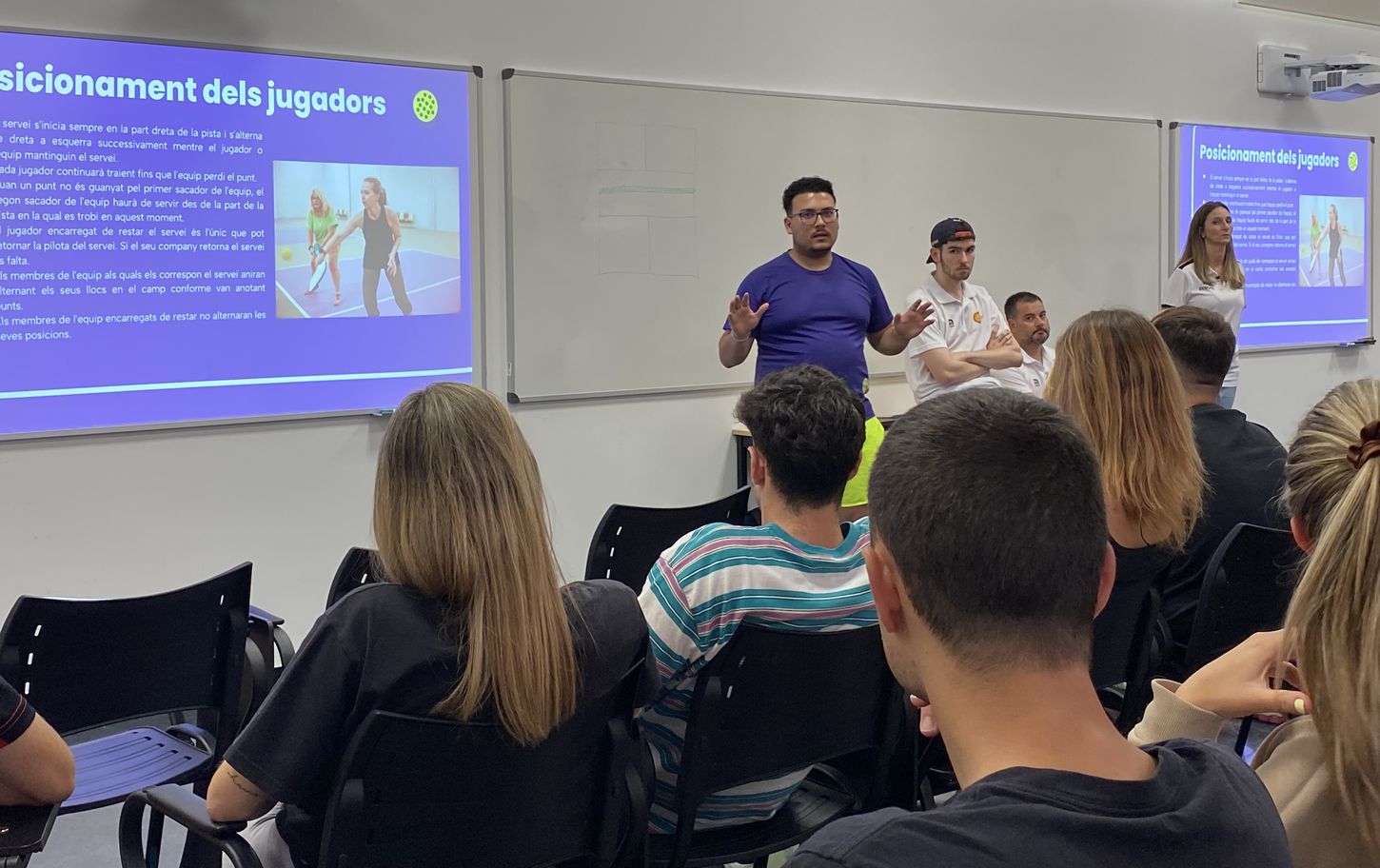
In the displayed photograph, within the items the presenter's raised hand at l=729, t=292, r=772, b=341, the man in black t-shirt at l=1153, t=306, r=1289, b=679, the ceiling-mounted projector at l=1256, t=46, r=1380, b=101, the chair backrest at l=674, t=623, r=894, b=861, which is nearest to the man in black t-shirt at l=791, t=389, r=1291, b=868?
the chair backrest at l=674, t=623, r=894, b=861

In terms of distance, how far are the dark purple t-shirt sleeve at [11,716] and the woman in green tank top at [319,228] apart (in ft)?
9.09

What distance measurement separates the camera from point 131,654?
2.37 metres

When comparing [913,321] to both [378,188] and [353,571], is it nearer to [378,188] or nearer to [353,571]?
[378,188]

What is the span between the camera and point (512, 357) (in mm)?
4547

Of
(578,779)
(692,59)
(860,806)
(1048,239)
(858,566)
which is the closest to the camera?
(578,779)

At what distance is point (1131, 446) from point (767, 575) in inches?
40.4

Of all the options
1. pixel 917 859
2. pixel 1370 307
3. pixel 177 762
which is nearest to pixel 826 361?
pixel 177 762

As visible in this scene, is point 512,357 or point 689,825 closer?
point 689,825

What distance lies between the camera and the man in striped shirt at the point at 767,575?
1.93 metres

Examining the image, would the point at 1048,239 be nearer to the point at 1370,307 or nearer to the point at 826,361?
the point at 826,361

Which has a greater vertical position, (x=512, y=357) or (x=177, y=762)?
(x=512, y=357)

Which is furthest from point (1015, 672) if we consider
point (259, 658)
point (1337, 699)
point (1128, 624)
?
point (259, 658)

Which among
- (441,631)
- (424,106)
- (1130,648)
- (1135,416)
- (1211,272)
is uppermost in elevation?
(424,106)

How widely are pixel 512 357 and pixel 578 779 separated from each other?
2.97 meters
